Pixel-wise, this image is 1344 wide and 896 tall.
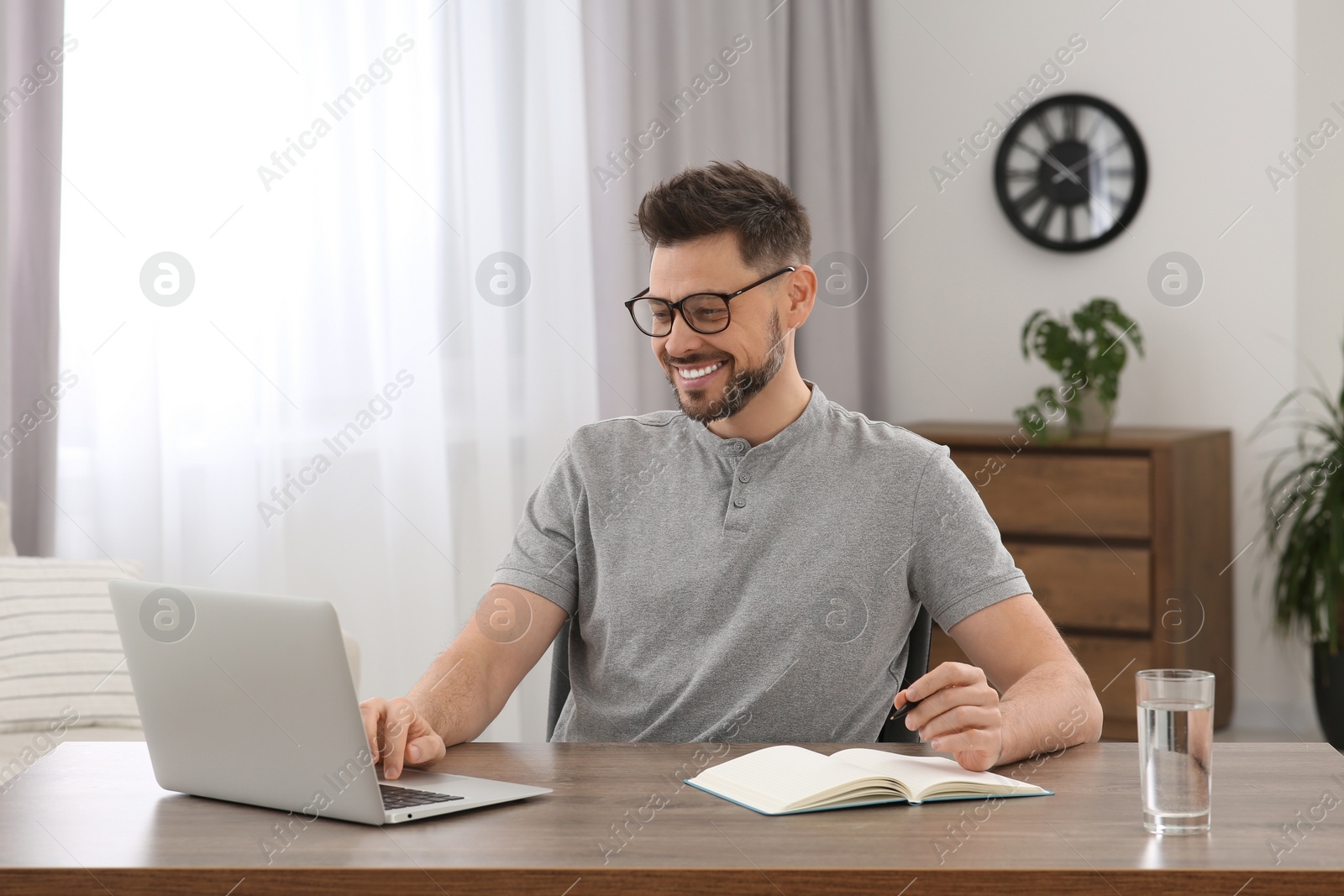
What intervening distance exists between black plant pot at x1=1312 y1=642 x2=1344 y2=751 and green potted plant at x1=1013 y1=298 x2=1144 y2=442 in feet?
2.80

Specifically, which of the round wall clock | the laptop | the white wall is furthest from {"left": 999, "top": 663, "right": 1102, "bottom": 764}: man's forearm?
the round wall clock

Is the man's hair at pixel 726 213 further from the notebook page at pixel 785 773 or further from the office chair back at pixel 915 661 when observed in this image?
the notebook page at pixel 785 773

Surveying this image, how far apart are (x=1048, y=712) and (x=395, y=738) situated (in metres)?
0.68

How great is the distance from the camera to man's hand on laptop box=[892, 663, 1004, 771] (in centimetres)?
131

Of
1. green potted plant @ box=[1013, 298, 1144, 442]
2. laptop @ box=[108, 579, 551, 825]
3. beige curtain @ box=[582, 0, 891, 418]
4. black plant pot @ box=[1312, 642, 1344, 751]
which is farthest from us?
green potted plant @ box=[1013, 298, 1144, 442]

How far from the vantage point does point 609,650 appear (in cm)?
174

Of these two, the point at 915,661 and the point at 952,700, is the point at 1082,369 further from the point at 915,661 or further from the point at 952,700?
the point at 952,700

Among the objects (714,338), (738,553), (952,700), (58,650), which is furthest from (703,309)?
(58,650)

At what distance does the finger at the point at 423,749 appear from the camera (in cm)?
140

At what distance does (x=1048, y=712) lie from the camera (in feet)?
4.73

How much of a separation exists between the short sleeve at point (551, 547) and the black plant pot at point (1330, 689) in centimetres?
272

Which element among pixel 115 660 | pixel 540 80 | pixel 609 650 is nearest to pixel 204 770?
pixel 609 650

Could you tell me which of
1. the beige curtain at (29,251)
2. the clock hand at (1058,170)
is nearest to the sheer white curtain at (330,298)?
the beige curtain at (29,251)

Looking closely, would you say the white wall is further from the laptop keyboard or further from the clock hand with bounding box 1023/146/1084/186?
the laptop keyboard
